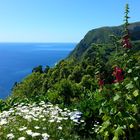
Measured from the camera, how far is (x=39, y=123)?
924 centimetres

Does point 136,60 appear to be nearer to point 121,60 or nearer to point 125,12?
point 121,60

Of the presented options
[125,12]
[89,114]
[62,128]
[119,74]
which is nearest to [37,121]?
[62,128]

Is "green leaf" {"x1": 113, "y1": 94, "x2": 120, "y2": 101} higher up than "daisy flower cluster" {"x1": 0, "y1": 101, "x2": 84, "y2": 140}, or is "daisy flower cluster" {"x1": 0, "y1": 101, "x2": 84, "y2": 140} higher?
"green leaf" {"x1": 113, "y1": 94, "x2": 120, "y2": 101}

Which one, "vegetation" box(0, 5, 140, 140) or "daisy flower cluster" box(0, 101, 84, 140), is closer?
"vegetation" box(0, 5, 140, 140)

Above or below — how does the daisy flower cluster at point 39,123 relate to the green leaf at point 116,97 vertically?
below

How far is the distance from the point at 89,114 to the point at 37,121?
1636 millimetres

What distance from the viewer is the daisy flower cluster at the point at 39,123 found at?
27.7 feet

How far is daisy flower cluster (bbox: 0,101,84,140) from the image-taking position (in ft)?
27.7

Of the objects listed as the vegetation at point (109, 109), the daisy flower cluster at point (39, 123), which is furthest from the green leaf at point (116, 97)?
the daisy flower cluster at point (39, 123)

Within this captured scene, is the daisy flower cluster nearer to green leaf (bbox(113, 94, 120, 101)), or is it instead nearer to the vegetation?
the vegetation

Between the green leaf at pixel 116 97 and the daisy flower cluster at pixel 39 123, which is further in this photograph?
the daisy flower cluster at pixel 39 123

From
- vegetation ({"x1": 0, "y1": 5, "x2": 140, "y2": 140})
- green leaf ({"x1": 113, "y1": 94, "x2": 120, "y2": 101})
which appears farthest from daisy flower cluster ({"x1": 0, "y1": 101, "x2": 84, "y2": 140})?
green leaf ({"x1": 113, "y1": 94, "x2": 120, "y2": 101})

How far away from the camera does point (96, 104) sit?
10594 millimetres

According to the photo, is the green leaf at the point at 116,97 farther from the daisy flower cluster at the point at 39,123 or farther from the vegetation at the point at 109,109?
the daisy flower cluster at the point at 39,123
